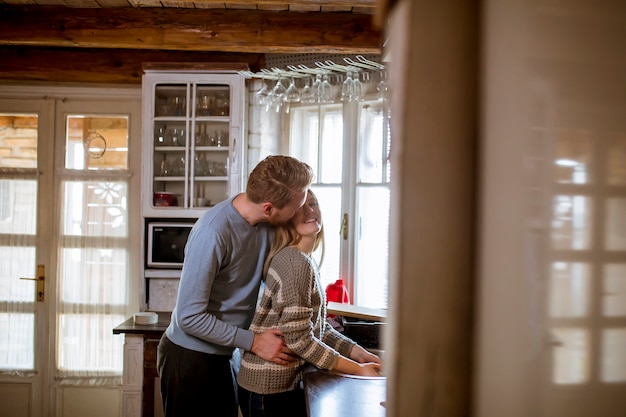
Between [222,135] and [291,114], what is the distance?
56 cm

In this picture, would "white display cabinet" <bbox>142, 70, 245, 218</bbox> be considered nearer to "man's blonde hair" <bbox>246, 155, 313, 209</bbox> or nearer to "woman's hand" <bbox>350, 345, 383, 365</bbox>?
"man's blonde hair" <bbox>246, 155, 313, 209</bbox>

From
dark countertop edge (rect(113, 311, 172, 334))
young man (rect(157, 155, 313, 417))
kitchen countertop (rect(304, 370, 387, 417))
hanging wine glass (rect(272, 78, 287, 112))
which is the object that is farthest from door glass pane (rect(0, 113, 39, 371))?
kitchen countertop (rect(304, 370, 387, 417))

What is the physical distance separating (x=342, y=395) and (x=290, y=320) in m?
0.31

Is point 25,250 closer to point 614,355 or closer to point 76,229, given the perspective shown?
point 76,229

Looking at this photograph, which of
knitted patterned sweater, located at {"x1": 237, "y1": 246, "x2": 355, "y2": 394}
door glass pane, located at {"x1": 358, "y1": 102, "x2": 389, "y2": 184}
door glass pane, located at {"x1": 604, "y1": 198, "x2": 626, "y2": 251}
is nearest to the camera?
door glass pane, located at {"x1": 604, "y1": 198, "x2": 626, "y2": 251}

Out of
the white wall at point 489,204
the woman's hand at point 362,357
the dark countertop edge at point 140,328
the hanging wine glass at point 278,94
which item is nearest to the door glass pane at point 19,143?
the dark countertop edge at point 140,328

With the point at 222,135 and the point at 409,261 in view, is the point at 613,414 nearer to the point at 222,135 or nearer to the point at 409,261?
the point at 409,261

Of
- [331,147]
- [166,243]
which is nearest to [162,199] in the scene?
[166,243]

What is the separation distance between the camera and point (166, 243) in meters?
3.97

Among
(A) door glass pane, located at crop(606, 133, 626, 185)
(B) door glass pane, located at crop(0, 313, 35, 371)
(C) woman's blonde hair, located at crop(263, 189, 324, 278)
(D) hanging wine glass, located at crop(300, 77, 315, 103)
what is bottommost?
(B) door glass pane, located at crop(0, 313, 35, 371)

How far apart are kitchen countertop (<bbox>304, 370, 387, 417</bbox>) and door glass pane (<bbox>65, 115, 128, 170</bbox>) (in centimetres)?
303

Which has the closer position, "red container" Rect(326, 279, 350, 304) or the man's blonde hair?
the man's blonde hair

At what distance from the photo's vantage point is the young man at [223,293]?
6.72ft

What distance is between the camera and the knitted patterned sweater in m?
1.92
